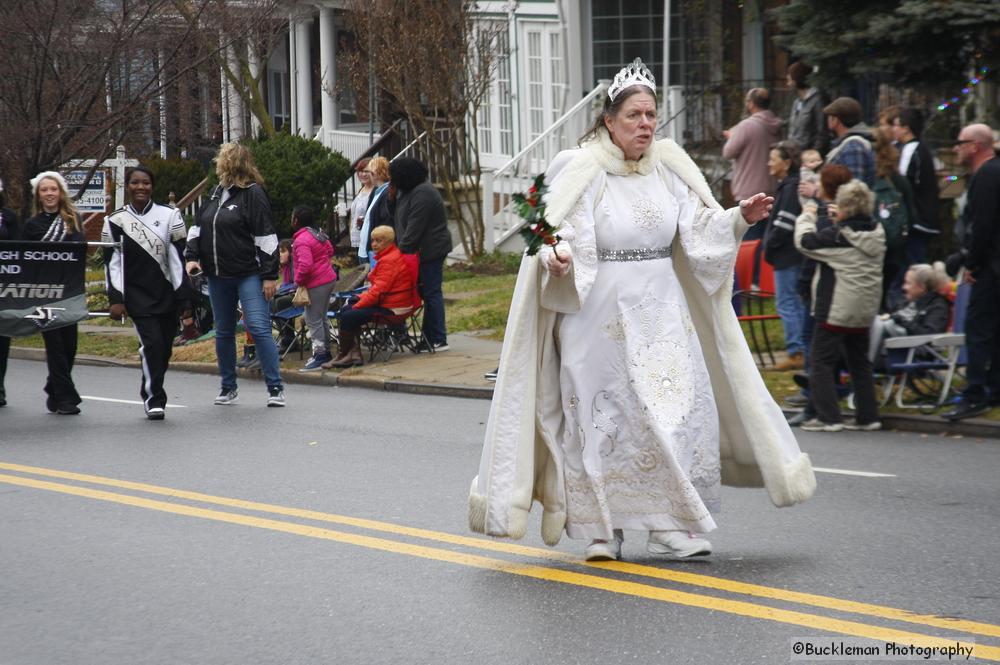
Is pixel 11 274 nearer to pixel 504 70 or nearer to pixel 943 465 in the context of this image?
pixel 943 465

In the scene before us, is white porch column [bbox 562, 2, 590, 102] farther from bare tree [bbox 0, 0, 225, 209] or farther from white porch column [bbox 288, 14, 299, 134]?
white porch column [bbox 288, 14, 299, 134]

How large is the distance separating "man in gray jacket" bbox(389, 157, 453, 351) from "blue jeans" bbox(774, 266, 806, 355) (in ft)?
12.9

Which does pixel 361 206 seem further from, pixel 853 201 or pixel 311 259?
pixel 853 201

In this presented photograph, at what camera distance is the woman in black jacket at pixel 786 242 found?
12367 mm

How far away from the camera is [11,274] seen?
12836 millimetres

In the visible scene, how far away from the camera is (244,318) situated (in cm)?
1287

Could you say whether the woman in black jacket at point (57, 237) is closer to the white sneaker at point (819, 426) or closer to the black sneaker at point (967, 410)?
the white sneaker at point (819, 426)

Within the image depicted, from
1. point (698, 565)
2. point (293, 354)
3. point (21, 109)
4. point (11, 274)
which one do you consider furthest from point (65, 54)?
point (698, 565)

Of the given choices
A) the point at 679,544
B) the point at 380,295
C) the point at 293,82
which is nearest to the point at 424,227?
the point at 380,295

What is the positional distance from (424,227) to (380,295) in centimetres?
91

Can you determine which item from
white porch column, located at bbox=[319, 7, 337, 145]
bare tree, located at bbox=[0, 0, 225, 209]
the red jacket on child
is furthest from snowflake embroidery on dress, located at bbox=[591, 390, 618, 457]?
white porch column, located at bbox=[319, 7, 337, 145]

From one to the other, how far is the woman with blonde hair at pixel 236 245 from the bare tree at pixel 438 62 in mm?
10257

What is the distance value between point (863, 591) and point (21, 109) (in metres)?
15.7

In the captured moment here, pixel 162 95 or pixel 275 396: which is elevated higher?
pixel 162 95
